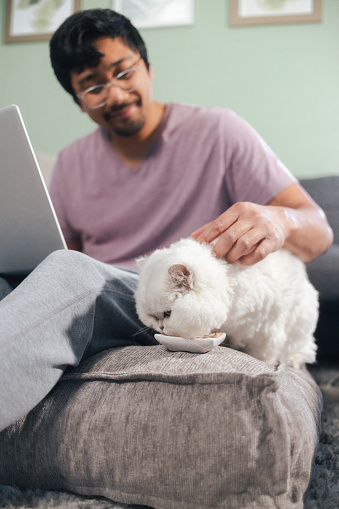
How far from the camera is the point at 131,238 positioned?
130 cm

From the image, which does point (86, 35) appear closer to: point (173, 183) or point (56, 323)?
point (173, 183)

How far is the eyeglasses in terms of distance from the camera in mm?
1272

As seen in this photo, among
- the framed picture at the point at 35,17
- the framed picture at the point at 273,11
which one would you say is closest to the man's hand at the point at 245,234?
the framed picture at the point at 273,11

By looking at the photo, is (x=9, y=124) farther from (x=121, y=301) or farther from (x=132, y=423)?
(x=132, y=423)

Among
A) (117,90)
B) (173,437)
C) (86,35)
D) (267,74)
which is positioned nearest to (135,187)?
(117,90)

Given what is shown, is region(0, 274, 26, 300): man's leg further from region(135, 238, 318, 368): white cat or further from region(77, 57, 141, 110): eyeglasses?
region(77, 57, 141, 110): eyeglasses

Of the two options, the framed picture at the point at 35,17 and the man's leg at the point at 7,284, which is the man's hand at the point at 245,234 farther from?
the framed picture at the point at 35,17

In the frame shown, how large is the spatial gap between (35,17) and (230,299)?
2.26m

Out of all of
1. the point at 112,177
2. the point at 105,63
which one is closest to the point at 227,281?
the point at 112,177

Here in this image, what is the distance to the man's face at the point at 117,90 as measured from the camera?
1239mm

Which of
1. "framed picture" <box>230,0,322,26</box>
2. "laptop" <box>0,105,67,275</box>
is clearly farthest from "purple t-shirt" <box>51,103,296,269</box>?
"framed picture" <box>230,0,322,26</box>

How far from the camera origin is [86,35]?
3.95 feet

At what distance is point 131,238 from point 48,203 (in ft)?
1.55

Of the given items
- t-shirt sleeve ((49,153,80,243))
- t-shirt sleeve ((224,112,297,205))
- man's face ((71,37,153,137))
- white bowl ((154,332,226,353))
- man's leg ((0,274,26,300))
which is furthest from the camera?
t-shirt sleeve ((49,153,80,243))
